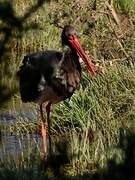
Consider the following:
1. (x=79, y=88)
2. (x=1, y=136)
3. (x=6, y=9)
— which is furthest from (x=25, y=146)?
(x=6, y=9)

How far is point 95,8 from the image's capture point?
10742 mm

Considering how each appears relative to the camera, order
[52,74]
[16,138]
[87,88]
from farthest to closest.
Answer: [87,88]
[16,138]
[52,74]

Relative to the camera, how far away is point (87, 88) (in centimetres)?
945

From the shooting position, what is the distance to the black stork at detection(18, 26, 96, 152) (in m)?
8.76

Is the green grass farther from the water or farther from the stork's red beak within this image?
the stork's red beak

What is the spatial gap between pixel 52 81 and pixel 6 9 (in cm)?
434

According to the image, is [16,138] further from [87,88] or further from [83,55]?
[83,55]

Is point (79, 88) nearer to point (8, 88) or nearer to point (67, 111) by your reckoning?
point (67, 111)

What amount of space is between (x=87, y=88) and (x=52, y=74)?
833 mm

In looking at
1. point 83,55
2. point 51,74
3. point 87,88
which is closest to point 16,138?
point 51,74

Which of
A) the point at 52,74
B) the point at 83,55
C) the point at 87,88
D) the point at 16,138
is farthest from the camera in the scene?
the point at 87,88

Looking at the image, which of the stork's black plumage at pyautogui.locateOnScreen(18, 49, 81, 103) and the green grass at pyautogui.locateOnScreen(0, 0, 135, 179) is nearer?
the green grass at pyautogui.locateOnScreen(0, 0, 135, 179)

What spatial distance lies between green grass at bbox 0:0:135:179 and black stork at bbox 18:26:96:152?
0.41 meters

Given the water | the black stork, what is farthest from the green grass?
the black stork
